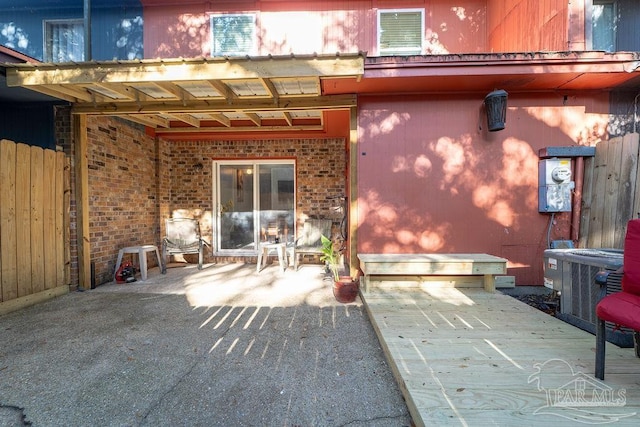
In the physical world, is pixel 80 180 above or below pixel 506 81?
below

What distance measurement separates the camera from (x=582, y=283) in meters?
2.42

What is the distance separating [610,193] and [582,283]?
1.73 metres

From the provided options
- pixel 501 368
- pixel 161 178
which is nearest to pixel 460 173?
pixel 501 368

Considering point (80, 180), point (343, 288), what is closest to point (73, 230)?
point (80, 180)

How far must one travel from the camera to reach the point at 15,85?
3100mm

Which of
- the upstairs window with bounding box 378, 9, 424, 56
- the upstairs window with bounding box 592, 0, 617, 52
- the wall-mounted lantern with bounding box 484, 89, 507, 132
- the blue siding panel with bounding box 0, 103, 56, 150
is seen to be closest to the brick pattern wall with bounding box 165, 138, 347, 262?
the upstairs window with bounding box 378, 9, 424, 56

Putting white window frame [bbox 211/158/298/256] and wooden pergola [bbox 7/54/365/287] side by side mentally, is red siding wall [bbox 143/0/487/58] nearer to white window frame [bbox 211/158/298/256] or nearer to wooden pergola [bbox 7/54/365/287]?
wooden pergola [bbox 7/54/365/287]

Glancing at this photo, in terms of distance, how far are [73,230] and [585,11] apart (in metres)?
7.38

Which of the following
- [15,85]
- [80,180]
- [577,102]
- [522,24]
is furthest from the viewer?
[522,24]

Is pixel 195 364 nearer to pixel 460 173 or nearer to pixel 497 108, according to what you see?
pixel 460 173

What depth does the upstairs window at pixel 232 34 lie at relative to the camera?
526 cm

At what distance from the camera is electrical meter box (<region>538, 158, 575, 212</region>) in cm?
358

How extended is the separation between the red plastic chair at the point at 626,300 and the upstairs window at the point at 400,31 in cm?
469

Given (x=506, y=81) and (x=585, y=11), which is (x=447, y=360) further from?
(x=585, y=11)
